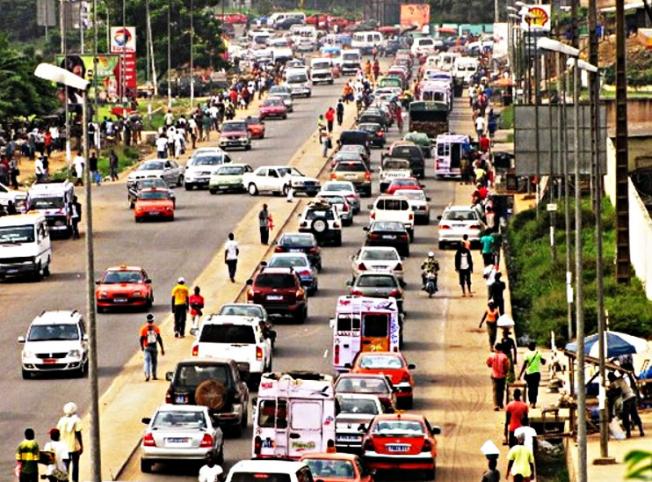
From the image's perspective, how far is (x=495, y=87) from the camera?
146 meters

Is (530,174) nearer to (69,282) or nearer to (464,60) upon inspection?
(69,282)

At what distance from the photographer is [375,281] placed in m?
58.4

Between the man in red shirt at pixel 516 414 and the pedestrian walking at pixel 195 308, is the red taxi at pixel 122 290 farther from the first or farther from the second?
the man in red shirt at pixel 516 414

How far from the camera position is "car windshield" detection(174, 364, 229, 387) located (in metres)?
42.4

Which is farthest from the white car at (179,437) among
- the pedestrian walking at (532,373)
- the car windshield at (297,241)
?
the car windshield at (297,241)

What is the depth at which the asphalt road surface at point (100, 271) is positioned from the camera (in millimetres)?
46469

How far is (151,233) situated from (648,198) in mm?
16789

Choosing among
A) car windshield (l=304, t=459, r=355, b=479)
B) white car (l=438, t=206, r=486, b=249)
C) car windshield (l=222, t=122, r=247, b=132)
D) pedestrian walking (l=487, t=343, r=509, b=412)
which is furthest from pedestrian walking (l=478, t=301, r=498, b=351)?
car windshield (l=222, t=122, r=247, b=132)

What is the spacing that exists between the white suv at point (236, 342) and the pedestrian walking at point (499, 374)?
4874 mm

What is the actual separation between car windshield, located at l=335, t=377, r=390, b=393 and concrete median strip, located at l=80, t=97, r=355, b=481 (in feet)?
12.4

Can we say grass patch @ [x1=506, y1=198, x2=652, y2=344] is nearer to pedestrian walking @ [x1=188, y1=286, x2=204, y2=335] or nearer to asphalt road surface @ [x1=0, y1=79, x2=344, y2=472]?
pedestrian walking @ [x1=188, y1=286, x2=204, y2=335]

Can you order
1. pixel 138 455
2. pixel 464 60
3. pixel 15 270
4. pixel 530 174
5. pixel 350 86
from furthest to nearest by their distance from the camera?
1. pixel 464 60
2. pixel 350 86
3. pixel 530 174
4. pixel 15 270
5. pixel 138 455

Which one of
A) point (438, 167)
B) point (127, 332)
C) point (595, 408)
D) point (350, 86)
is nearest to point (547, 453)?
point (595, 408)

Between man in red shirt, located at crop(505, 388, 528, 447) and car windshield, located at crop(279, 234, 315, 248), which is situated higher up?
car windshield, located at crop(279, 234, 315, 248)
